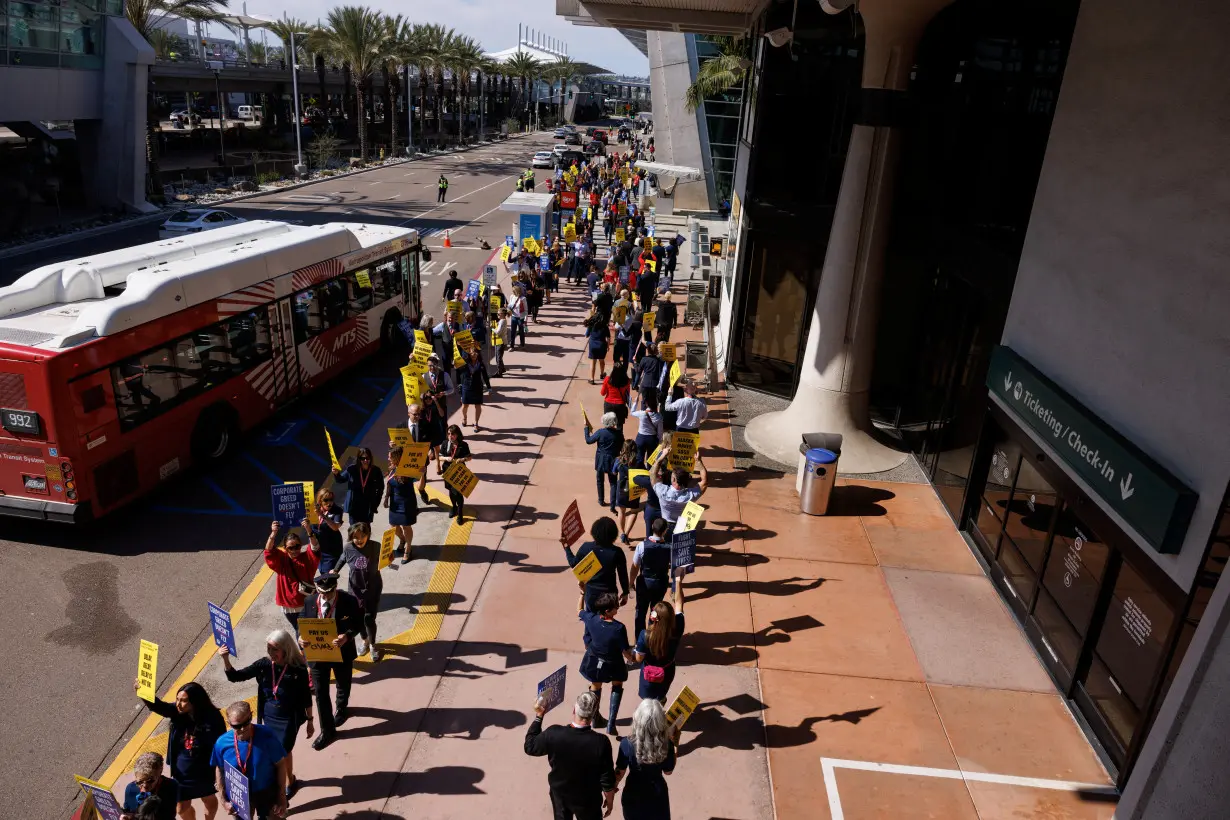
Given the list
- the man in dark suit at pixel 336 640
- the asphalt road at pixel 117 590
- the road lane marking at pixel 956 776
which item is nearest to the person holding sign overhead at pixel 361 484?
the asphalt road at pixel 117 590

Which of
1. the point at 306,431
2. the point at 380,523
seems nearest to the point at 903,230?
the point at 380,523

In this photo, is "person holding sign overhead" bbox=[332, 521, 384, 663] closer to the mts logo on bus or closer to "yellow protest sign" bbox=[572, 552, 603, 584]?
"yellow protest sign" bbox=[572, 552, 603, 584]

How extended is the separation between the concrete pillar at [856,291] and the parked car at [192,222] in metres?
24.3

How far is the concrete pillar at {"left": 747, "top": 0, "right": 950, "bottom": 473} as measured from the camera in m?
12.7

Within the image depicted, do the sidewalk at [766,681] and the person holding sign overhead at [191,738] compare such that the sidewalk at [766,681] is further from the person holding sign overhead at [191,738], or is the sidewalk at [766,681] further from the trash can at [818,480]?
the person holding sign overhead at [191,738]

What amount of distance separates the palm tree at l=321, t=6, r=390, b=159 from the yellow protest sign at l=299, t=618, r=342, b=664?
56.5m

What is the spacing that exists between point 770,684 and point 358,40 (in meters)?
57.0

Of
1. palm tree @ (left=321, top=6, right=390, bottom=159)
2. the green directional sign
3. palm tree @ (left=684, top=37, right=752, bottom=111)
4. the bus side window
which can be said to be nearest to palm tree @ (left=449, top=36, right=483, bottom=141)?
palm tree @ (left=321, top=6, right=390, bottom=159)

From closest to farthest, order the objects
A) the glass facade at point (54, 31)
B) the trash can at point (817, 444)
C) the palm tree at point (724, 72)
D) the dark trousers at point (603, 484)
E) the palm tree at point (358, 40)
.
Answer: the dark trousers at point (603, 484), the trash can at point (817, 444), the palm tree at point (724, 72), the glass facade at point (54, 31), the palm tree at point (358, 40)

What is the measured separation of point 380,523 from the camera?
38.3ft

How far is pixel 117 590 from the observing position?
32.7 ft

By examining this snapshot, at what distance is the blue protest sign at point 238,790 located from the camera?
5.79 meters

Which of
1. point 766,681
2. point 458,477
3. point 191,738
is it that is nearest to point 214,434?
point 458,477

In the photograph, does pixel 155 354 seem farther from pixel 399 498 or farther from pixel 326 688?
pixel 326 688
